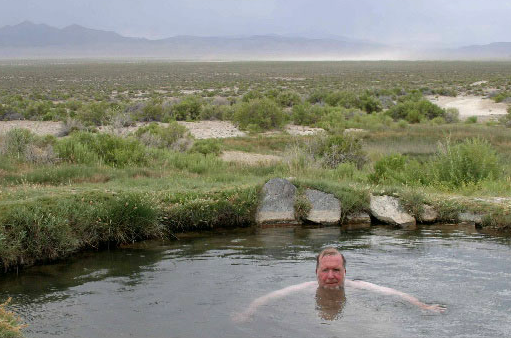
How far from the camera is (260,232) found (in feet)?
43.2

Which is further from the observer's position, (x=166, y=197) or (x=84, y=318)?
(x=166, y=197)

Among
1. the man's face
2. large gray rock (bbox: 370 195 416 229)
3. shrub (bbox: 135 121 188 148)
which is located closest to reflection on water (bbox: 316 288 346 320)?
the man's face

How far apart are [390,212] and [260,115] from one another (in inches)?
743

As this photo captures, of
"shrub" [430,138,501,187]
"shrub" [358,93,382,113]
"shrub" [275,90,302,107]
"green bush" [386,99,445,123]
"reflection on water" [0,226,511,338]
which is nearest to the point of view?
"reflection on water" [0,226,511,338]

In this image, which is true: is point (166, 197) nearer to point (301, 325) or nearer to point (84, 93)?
point (301, 325)

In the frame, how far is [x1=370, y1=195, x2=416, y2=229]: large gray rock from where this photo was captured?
13.5 meters

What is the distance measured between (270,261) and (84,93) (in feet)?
180

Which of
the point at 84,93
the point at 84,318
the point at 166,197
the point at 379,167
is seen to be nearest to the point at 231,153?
the point at 379,167

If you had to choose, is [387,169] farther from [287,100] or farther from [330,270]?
[287,100]

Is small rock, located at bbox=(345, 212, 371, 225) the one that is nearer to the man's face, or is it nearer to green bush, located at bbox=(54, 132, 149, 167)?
the man's face

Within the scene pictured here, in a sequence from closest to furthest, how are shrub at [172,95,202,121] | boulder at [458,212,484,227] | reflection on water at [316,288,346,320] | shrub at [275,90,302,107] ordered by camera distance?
reflection on water at [316,288,346,320], boulder at [458,212,484,227], shrub at [172,95,202,121], shrub at [275,90,302,107]

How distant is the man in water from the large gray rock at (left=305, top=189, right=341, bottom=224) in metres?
4.34

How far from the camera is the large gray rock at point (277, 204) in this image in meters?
13.7

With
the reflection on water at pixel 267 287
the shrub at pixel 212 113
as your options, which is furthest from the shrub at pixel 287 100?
the reflection on water at pixel 267 287
